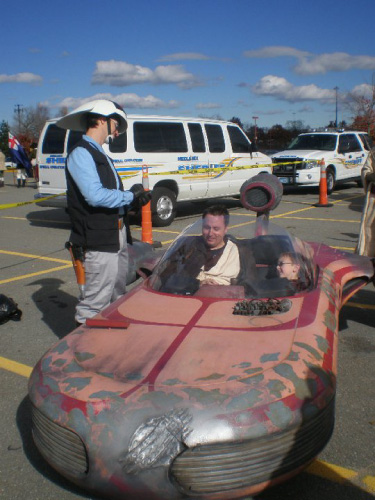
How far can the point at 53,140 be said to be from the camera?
11047 millimetres

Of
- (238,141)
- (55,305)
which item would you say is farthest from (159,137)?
(55,305)

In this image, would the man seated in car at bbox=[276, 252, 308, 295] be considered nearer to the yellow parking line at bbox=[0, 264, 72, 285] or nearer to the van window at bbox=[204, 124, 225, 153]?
the yellow parking line at bbox=[0, 264, 72, 285]

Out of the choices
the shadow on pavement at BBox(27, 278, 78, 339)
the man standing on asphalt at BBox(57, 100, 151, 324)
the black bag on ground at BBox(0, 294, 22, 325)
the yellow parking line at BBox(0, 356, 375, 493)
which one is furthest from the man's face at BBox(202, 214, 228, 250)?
the black bag on ground at BBox(0, 294, 22, 325)

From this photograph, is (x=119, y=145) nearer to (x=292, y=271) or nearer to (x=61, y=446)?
(x=292, y=271)

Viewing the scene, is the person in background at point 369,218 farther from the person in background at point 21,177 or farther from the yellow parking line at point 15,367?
the person in background at point 21,177

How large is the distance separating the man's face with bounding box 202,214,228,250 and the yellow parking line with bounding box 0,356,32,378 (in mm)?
1765

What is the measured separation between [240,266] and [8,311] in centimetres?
280

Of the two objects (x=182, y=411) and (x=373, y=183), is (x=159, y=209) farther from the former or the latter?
(x=182, y=411)

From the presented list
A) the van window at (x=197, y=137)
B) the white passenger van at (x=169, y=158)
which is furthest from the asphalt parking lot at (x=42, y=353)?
the van window at (x=197, y=137)

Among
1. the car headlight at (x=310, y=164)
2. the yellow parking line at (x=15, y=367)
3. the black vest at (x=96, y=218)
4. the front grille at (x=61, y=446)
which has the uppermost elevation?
the black vest at (x=96, y=218)

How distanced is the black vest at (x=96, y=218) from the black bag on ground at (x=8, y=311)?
1998 millimetres

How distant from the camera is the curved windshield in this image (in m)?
3.57

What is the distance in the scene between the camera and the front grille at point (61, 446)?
7.98 feet

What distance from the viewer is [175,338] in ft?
9.55
